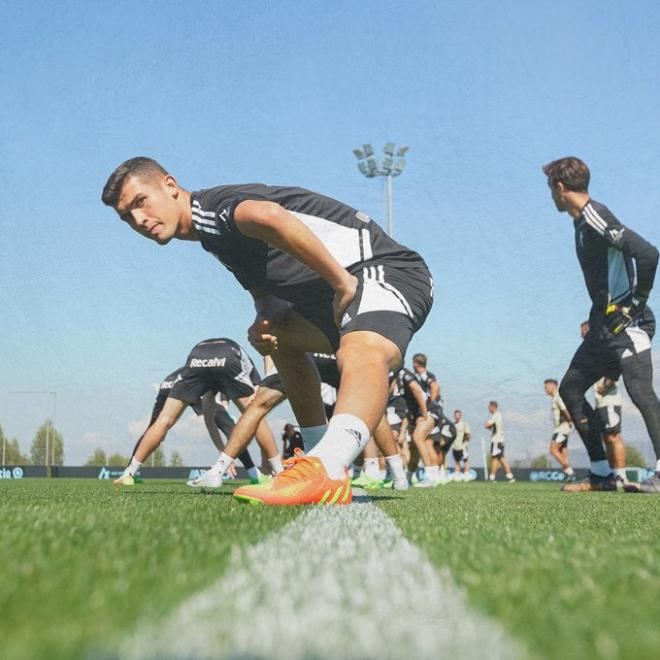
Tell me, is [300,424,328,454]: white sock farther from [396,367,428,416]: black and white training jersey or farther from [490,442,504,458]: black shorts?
[490,442,504,458]: black shorts

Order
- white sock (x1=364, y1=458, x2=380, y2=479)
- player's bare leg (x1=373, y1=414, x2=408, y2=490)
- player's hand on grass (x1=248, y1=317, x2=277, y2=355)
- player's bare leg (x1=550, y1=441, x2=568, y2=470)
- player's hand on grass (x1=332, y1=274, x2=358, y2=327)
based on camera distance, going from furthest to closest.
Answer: player's bare leg (x1=550, y1=441, x2=568, y2=470) < white sock (x1=364, y1=458, x2=380, y2=479) < player's bare leg (x1=373, y1=414, x2=408, y2=490) < player's hand on grass (x1=248, y1=317, x2=277, y2=355) < player's hand on grass (x1=332, y1=274, x2=358, y2=327)

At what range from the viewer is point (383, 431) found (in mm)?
7348

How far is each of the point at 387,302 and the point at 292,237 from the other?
0.48 metres

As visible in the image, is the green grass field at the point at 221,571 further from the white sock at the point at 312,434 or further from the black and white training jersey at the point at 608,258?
the black and white training jersey at the point at 608,258

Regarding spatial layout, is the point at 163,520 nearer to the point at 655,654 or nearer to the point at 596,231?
the point at 655,654

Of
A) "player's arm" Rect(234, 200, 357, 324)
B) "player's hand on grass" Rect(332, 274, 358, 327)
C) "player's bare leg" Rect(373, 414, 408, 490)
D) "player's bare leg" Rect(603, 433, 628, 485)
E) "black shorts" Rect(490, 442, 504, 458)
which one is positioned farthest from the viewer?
"black shorts" Rect(490, 442, 504, 458)

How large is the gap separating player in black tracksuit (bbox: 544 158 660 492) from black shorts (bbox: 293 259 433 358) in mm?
3033

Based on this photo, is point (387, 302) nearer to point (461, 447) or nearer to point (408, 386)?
point (408, 386)

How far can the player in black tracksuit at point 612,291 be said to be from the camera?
611cm

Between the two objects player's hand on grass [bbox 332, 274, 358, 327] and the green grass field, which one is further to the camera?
player's hand on grass [bbox 332, 274, 358, 327]

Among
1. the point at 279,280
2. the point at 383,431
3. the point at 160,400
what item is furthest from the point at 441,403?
the point at 279,280

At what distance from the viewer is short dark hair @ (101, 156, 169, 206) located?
3.66 metres

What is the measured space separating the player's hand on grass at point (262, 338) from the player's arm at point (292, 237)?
35.6 inches

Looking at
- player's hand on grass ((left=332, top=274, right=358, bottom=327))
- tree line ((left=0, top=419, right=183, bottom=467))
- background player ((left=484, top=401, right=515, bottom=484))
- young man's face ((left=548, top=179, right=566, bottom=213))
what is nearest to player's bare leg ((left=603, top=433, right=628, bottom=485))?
young man's face ((left=548, top=179, right=566, bottom=213))
